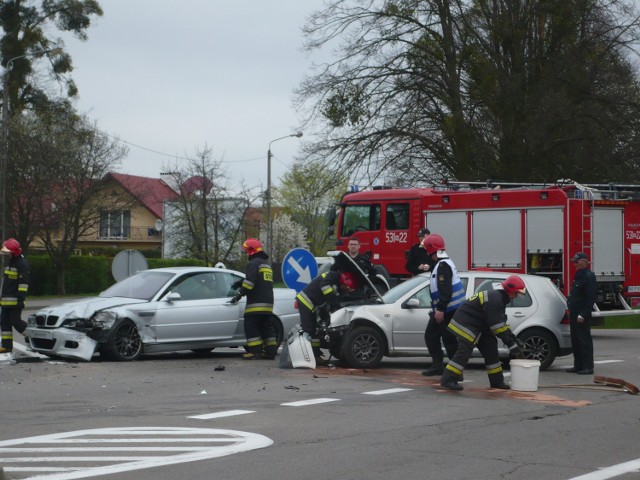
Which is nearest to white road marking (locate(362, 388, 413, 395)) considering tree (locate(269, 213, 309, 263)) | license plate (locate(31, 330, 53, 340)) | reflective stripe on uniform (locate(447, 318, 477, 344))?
reflective stripe on uniform (locate(447, 318, 477, 344))

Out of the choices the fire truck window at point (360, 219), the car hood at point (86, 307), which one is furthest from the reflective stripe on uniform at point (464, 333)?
the fire truck window at point (360, 219)

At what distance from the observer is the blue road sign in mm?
16469

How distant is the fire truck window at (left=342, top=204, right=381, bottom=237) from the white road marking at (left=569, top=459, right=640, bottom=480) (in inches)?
629

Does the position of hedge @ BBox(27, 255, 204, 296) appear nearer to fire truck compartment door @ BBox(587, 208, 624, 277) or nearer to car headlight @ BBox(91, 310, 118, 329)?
fire truck compartment door @ BBox(587, 208, 624, 277)

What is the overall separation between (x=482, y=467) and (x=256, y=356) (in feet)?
27.9

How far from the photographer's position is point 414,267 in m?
19.7

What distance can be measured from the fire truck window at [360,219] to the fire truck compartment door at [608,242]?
5.22 metres

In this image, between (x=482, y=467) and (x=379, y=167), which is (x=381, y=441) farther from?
(x=379, y=167)

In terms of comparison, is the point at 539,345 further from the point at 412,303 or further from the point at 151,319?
the point at 151,319

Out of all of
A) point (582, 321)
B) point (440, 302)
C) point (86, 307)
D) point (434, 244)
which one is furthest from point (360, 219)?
point (440, 302)

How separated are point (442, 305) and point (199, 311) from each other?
442 cm

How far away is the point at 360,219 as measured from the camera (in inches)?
944

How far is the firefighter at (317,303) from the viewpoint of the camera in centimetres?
1456

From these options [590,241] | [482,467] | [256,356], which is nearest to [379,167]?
[590,241]
